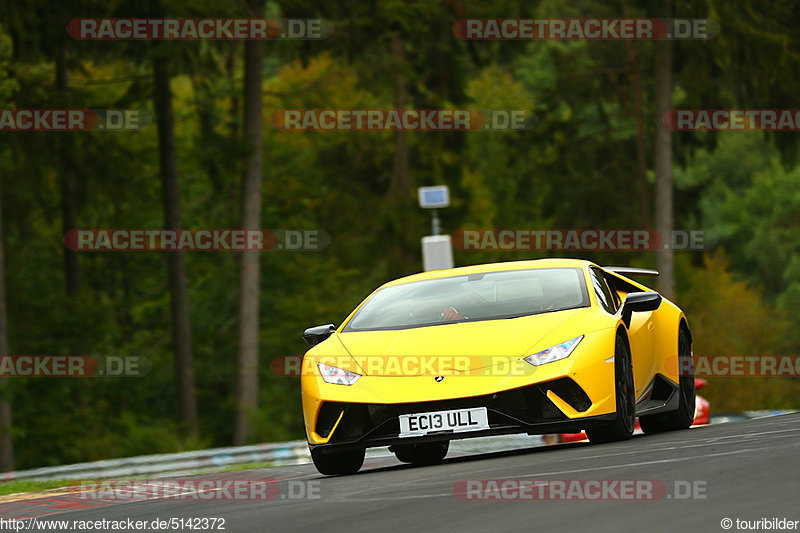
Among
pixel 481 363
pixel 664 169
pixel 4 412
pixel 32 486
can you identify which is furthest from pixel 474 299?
pixel 664 169

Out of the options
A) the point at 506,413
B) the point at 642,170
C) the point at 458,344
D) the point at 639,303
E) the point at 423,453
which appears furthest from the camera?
the point at 642,170

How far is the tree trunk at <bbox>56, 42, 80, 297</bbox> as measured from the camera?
32.1 m

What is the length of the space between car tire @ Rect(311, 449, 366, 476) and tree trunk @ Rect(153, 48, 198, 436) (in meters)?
21.4

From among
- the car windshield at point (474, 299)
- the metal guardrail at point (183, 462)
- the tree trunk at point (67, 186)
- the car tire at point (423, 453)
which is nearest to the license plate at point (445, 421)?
the car windshield at point (474, 299)

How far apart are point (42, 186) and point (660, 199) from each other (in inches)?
570

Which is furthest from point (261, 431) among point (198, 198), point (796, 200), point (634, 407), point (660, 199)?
point (796, 200)

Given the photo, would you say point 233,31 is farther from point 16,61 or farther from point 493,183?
point 493,183

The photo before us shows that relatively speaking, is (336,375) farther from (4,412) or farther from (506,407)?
(4,412)

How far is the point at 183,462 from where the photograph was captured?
17.5 m

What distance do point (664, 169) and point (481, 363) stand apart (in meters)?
24.0

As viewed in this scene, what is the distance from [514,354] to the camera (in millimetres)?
9422

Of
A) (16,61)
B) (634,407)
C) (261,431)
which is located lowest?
(261,431)

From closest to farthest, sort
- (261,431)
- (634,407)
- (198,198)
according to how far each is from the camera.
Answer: (634,407) < (261,431) < (198,198)

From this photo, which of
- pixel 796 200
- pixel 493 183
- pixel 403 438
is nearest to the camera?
pixel 403 438
